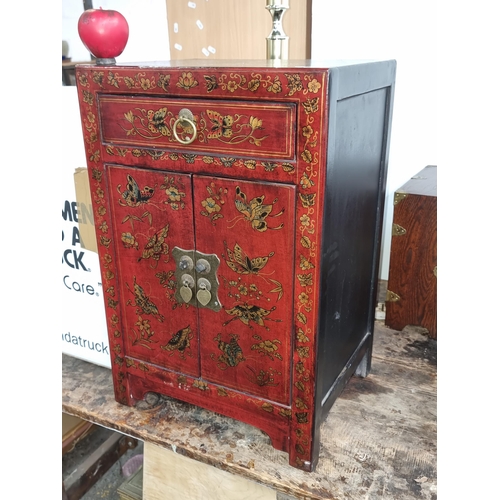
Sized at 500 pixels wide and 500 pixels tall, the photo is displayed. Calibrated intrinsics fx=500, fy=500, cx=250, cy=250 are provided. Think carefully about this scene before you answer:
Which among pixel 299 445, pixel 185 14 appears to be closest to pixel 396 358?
pixel 299 445

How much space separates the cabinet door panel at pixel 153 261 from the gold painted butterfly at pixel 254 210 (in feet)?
0.33

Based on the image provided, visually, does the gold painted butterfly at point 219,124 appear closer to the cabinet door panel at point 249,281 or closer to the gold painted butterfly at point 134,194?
the cabinet door panel at point 249,281

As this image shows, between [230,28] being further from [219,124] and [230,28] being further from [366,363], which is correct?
[366,363]

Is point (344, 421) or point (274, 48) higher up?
point (274, 48)

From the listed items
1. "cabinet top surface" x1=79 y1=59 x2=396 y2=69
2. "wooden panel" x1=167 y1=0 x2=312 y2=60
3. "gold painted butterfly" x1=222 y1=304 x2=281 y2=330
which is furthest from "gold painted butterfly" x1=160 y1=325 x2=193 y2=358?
"wooden panel" x1=167 y1=0 x2=312 y2=60

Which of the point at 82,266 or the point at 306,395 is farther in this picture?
the point at 82,266

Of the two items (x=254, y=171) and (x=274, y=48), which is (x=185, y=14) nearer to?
(x=274, y=48)

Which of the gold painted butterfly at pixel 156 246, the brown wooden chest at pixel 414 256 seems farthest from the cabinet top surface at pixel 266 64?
the brown wooden chest at pixel 414 256

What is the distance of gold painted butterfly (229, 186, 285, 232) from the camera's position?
82cm

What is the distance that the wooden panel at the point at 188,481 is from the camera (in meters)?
1.02

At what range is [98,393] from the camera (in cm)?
119
